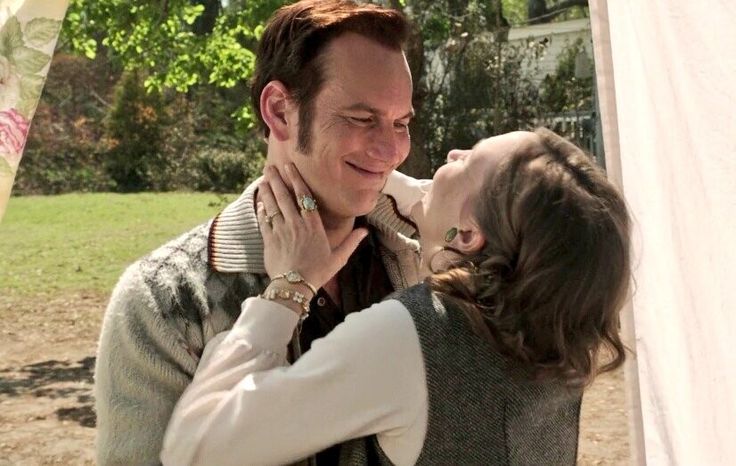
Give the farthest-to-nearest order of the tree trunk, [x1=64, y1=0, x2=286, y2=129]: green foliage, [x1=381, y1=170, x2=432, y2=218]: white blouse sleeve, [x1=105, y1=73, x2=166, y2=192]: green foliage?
the tree trunk < [x1=105, y1=73, x2=166, y2=192]: green foliage < [x1=64, y1=0, x2=286, y2=129]: green foliage < [x1=381, y1=170, x2=432, y2=218]: white blouse sleeve

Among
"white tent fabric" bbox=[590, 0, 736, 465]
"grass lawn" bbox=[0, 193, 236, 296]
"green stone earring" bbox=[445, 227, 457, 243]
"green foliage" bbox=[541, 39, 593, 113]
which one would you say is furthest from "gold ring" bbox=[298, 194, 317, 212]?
"green foliage" bbox=[541, 39, 593, 113]

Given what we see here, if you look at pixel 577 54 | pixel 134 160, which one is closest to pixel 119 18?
pixel 577 54

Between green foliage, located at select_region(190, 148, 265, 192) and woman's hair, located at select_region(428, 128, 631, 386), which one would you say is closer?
woman's hair, located at select_region(428, 128, 631, 386)

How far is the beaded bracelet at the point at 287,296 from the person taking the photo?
1.83m

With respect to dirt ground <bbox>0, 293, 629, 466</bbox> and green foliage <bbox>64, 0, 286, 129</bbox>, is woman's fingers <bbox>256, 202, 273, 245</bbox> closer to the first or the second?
dirt ground <bbox>0, 293, 629, 466</bbox>

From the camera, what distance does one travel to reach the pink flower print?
1.85 metres

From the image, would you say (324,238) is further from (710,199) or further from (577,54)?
(577,54)

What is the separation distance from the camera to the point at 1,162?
187cm

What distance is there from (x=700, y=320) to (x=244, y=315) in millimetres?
864

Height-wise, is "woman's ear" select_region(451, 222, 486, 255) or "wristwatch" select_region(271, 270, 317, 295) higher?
"woman's ear" select_region(451, 222, 486, 255)

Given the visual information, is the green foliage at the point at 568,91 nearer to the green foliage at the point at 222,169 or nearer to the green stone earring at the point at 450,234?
the green foliage at the point at 222,169

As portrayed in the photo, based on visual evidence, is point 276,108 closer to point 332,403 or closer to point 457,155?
point 457,155

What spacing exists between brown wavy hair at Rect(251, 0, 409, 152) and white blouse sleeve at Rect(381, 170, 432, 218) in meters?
0.34

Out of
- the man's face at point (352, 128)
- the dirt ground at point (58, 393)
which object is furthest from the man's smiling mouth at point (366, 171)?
the dirt ground at point (58, 393)
